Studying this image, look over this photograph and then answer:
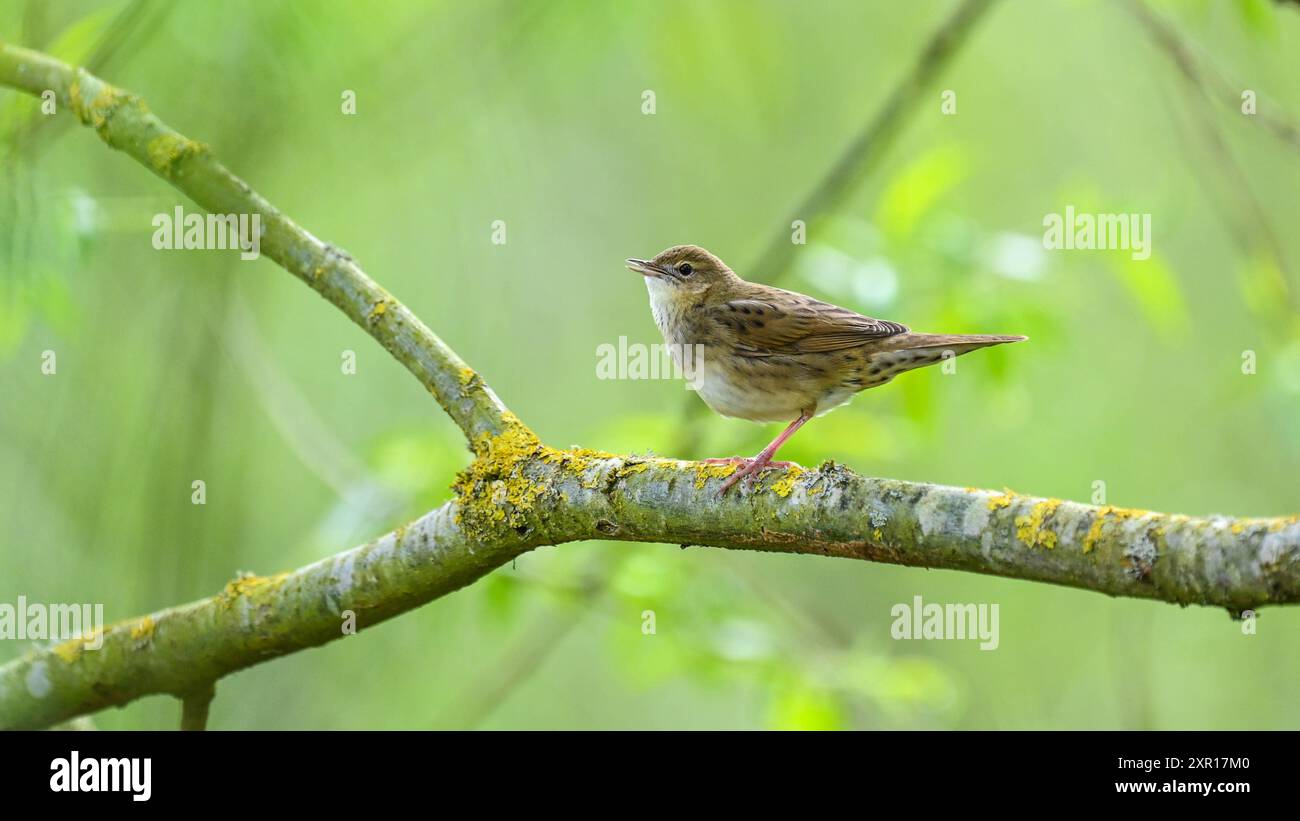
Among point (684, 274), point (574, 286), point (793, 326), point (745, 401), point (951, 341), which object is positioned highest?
point (574, 286)

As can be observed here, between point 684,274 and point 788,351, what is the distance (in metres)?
1.01

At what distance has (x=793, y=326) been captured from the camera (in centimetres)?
497

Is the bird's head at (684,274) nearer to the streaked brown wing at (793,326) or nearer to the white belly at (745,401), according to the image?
the streaked brown wing at (793,326)

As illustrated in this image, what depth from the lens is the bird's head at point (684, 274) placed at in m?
5.55

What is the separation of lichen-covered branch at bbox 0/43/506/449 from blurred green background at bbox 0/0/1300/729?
0.30 metres

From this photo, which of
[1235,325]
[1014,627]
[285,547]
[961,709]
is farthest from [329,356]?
[1235,325]

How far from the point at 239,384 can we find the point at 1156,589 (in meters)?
4.86

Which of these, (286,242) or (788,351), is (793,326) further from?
(286,242)

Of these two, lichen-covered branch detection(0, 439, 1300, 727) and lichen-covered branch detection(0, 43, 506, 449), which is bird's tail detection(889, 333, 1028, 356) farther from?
lichen-covered branch detection(0, 43, 506, 449)

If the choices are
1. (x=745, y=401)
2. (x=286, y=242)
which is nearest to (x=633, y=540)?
(x=286, y=242)

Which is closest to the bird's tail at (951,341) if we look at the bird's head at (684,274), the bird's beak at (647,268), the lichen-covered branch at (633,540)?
the bird's head at (684,274)

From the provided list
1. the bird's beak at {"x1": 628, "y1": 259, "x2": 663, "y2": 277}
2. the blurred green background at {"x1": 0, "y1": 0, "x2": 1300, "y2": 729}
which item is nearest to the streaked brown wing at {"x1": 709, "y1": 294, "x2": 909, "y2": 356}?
the blurred green background at {"x1": 0, "y1": 0, "x2": 1300, "y2": 729}

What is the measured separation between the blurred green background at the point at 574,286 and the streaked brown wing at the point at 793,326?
0.98ft
